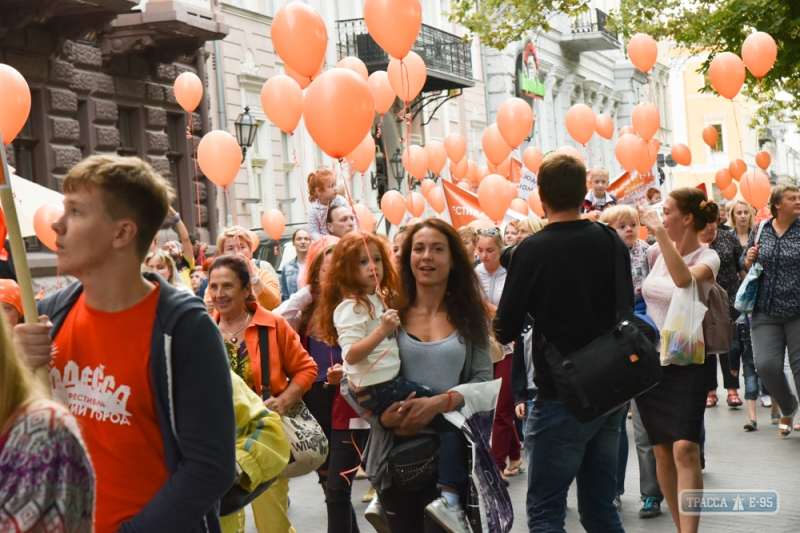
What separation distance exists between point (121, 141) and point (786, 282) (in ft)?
38.9

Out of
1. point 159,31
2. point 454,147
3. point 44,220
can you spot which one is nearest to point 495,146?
point 454,147

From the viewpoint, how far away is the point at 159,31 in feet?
55.9

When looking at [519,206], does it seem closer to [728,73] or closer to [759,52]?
[728,73]

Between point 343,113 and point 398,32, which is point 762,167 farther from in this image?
point 343,113

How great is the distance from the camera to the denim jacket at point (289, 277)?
10.9m

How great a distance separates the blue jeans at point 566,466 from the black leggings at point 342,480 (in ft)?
4.49

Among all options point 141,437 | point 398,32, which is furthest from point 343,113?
point 141,437

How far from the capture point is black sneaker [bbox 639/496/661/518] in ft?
22.6

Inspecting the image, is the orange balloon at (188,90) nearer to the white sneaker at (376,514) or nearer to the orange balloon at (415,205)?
the orange balloon at (415,205)

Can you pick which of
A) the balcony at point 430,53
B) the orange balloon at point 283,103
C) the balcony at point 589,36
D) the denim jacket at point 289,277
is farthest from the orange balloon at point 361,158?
the balcony at point 589,36

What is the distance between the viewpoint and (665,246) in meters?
5.41

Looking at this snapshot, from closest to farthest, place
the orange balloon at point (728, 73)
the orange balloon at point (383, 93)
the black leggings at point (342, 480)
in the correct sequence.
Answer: the black leggings at point (342, 480) < the orange balloon at point (383, 93) < the orange balloon at point (728, 73)

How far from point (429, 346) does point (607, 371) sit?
30.2 inches

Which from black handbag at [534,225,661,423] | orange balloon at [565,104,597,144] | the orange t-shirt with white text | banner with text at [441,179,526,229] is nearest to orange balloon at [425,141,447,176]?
banner with text at [441,179,526,229]
